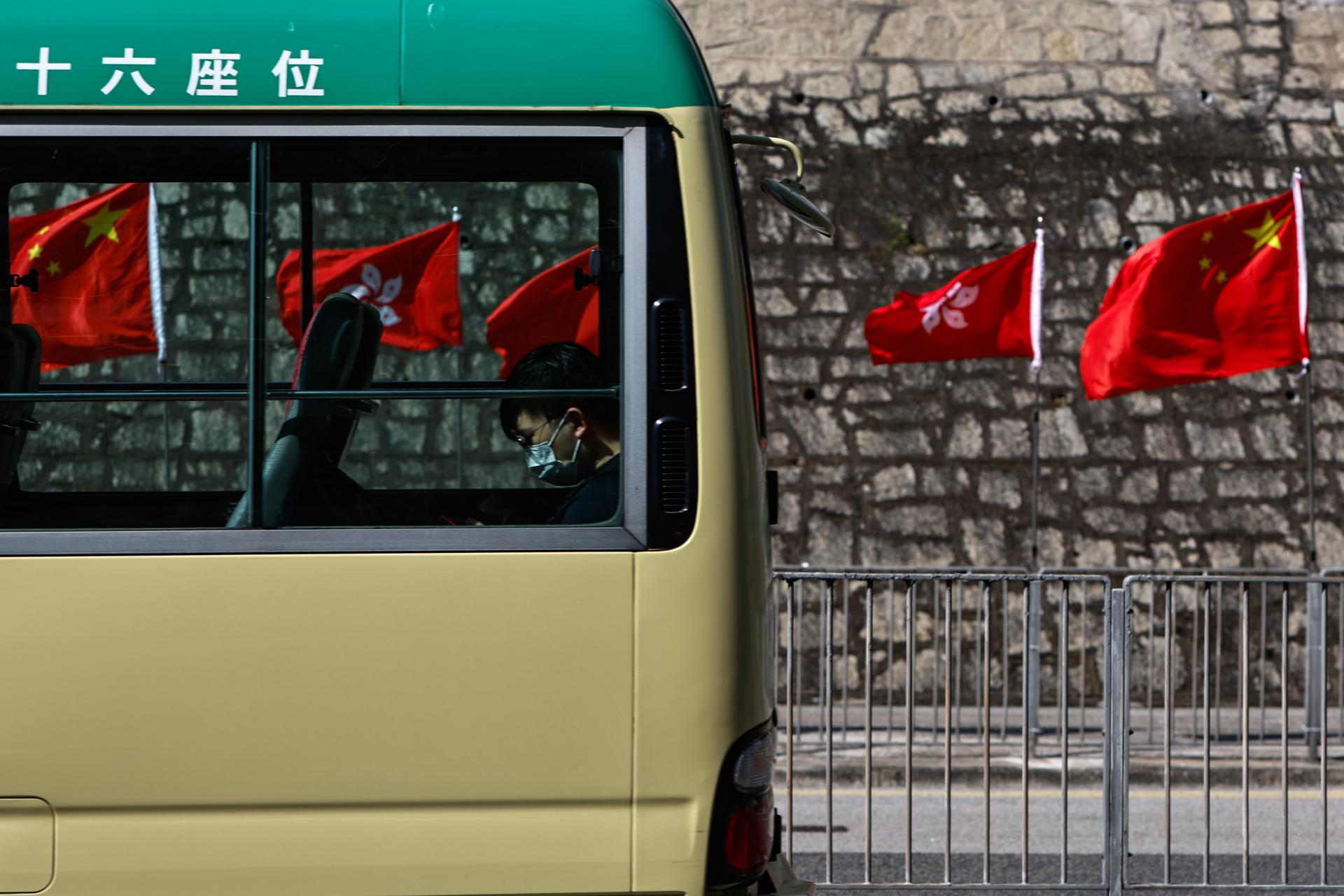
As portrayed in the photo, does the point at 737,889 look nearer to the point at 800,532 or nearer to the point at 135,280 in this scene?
the point at 135,280

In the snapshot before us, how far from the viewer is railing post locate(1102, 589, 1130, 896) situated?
5516 mm

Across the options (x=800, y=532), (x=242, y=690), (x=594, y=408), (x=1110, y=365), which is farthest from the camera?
(x=800, y=532)

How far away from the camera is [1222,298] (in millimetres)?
9273

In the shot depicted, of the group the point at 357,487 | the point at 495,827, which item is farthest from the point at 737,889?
the point at 357,487

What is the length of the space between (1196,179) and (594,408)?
9529 millimetres

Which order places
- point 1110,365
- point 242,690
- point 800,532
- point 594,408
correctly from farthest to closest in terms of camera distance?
point 800,532 < point 1110,365 < point 594,408 < point 242,690

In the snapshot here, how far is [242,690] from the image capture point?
2914 mm

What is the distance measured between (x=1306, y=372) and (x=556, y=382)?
7614mm

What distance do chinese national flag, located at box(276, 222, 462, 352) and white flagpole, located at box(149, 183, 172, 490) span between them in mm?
233

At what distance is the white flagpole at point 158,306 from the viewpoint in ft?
10.4

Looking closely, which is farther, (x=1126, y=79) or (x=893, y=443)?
(x=1126, y=79)

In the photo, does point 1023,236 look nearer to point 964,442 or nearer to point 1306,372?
point 964,442

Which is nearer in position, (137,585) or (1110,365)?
(137,585)

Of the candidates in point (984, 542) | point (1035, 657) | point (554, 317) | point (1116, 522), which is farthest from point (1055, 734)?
point (554, 317)
